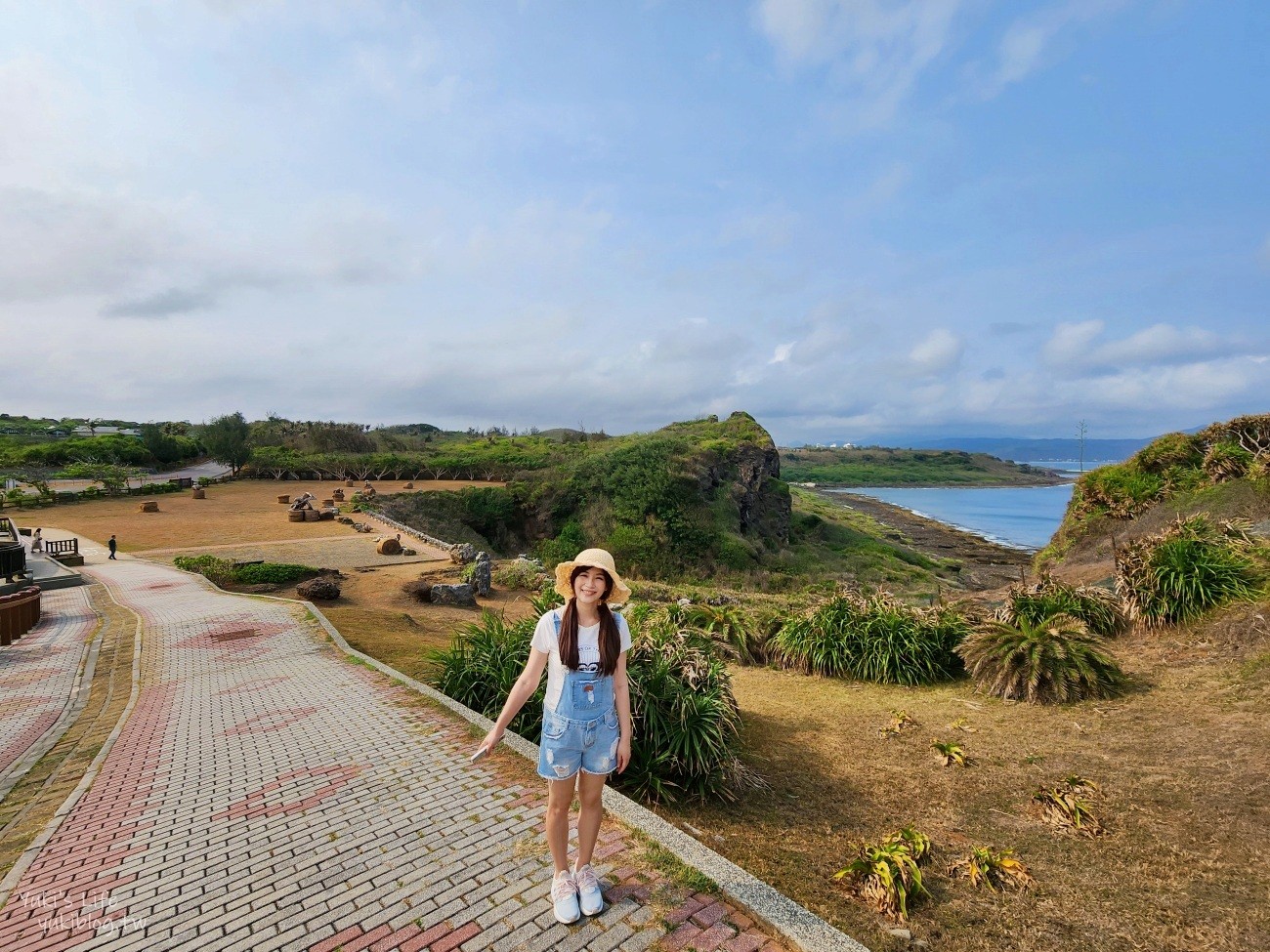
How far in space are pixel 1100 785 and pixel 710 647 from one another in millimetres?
4605

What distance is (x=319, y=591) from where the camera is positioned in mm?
13445

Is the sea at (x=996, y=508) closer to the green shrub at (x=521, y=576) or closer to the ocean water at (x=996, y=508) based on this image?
the ocean water at (x=996, y=508)

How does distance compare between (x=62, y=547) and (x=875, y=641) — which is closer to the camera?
(x=875, y=641)

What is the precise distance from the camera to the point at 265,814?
159 inches

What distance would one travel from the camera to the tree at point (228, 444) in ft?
148

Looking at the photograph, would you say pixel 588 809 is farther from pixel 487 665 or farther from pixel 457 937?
pixel 487 665

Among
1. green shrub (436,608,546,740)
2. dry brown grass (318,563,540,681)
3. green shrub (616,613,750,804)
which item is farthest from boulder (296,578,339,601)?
green shrub (616,613,750,804)

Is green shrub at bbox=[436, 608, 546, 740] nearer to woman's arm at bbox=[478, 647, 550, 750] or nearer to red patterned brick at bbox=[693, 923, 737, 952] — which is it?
woman's arm at bbox=[478, 647, 550, 750]

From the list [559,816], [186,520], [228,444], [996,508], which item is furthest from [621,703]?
[996,508]

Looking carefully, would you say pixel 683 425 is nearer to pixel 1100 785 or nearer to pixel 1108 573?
pixel 1108 573

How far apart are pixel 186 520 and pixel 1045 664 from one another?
108 feet

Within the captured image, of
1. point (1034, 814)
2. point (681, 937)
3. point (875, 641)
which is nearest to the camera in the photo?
point (681, 937)

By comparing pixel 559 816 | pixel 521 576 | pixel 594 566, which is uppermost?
pixel 594 566

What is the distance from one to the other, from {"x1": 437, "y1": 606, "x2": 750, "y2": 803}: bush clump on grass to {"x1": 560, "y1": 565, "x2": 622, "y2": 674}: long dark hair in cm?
231
